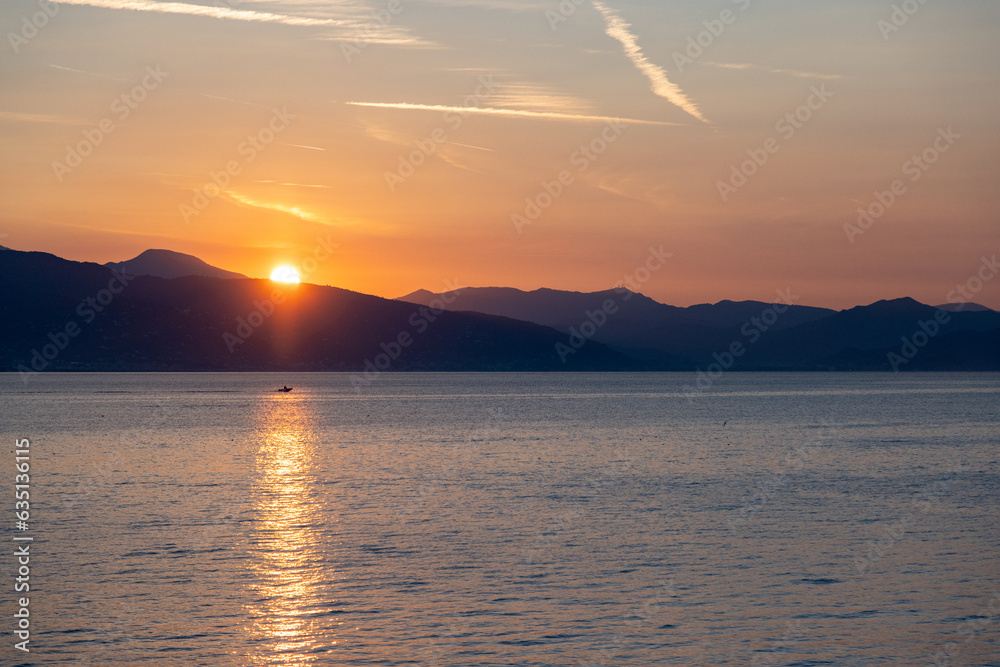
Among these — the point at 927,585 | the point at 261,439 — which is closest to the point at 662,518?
the point at 927,585

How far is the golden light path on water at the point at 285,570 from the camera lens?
22.4 m

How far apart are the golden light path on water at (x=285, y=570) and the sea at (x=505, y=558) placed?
12 cm

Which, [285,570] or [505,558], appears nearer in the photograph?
[285,570]

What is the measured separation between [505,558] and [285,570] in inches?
296

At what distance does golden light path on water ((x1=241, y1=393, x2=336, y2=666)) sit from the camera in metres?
22.4

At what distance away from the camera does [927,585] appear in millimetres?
28609

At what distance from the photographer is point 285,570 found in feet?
99.1

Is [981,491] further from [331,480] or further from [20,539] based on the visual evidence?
[20,539]

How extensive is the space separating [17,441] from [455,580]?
216 ft

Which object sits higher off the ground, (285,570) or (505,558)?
(285,570)

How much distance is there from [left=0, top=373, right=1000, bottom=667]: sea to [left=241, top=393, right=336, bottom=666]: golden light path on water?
0.12 m

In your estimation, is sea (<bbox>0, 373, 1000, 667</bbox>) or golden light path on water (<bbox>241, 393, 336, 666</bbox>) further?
sea (<bbox>0, 373, 1000, 667</bbox>)

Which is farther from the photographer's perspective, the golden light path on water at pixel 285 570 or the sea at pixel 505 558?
the sea at pixel 505 558

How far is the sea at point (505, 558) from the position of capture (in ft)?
74.7
